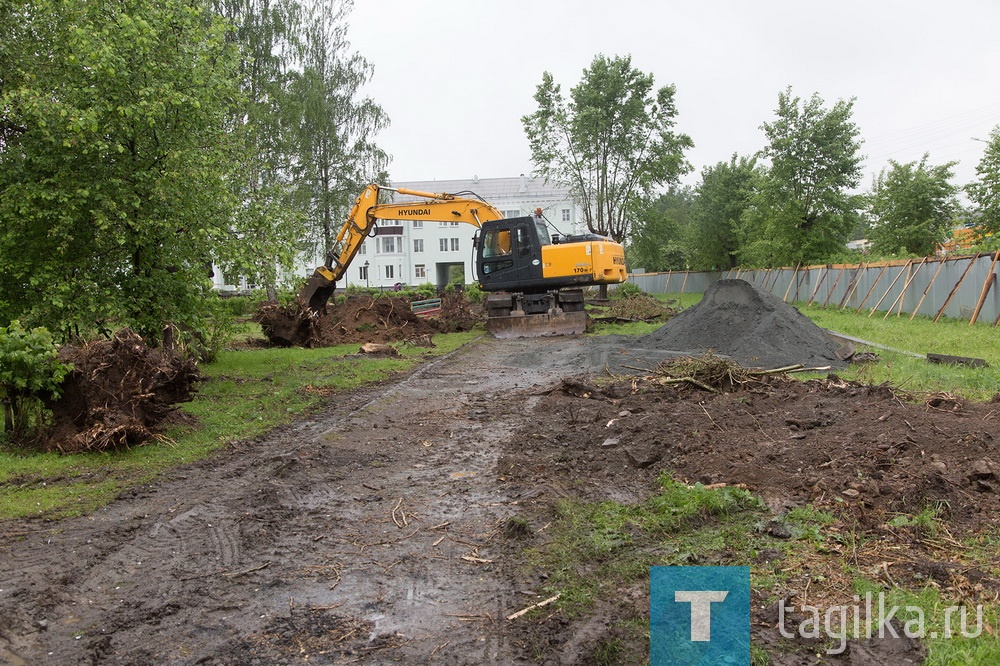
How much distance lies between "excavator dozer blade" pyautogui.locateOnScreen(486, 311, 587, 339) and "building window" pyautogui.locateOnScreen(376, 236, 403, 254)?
50.6m

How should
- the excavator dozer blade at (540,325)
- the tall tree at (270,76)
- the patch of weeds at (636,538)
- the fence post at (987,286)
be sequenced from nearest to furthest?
the patch of weeds at (636,538)
the fence post at (987,286)
the excavator dozer blade at (540,325)
the tall tree at (270,76)

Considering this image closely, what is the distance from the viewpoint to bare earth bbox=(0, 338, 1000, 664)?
3824 millimetres

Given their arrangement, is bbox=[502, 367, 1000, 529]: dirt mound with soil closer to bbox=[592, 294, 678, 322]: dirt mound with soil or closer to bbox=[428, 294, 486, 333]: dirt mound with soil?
bbox=[428, 294, 486, 333]: dirt mound with soil

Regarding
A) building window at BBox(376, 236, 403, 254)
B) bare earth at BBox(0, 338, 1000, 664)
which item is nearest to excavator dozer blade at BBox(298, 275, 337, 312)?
bare earth at BBox(0, 338, 1000, 664)

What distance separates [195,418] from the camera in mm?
9273

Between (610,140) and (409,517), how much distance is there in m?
38.1

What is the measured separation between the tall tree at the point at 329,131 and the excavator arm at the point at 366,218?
12.6 metres

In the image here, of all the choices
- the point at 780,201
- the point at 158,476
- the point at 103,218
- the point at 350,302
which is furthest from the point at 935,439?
the point at 780,201

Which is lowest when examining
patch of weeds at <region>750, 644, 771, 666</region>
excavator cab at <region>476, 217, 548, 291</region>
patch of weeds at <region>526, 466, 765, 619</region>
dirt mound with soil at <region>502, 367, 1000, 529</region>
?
patch of weeds at <region>750, 644, 771, 666</region>

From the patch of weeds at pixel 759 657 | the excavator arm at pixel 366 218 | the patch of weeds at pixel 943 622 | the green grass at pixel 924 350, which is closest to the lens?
the patch of weeds at pixel 943 622

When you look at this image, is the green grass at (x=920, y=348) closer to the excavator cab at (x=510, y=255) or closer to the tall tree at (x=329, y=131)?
the excavator cab at (x=510, y=255)

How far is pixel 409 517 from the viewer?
573 cm

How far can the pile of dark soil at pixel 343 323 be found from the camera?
60.7 feet

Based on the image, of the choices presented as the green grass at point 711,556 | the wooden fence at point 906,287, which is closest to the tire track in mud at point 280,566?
the green grass at point 711,556
